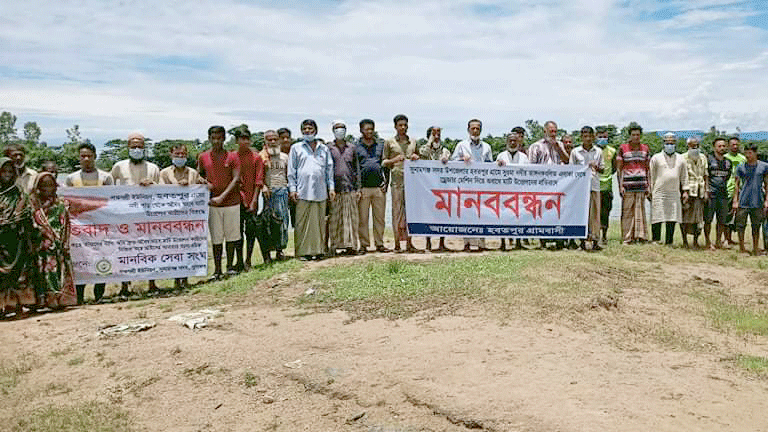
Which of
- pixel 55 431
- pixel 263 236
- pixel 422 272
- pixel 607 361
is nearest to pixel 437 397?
pixel 607 361

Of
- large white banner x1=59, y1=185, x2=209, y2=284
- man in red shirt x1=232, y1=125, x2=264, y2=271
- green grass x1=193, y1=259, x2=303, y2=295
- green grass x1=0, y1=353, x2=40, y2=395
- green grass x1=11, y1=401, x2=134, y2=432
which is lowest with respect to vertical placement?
green grass x1=11, y1=401, x2=134, y2=432

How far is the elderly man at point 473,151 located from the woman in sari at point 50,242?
4936 mm

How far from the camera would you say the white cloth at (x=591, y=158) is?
32.3 feet

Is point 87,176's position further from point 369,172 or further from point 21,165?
point 369,172

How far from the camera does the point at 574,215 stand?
9719 millimetres

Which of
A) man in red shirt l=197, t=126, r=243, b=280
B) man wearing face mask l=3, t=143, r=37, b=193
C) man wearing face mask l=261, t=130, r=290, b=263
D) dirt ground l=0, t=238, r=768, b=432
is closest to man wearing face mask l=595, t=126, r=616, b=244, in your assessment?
dirt ground l=0, t=238, r=768, b=432

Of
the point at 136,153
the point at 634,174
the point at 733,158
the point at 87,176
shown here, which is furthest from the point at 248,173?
the point at 733,158

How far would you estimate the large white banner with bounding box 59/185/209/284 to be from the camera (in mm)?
7867

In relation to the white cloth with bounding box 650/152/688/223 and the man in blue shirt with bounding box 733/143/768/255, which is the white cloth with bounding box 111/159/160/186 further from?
the man in blue shirt with bounding box 733/143/768/255

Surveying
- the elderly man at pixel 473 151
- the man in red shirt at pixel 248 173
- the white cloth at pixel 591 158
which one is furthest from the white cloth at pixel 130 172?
the white cloth at pixel 591 158

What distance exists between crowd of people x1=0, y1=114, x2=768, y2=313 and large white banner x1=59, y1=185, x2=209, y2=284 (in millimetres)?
189

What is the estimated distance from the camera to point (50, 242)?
7.30m

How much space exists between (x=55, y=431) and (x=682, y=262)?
779 centimetres

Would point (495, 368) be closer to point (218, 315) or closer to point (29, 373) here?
point (218, 315)
